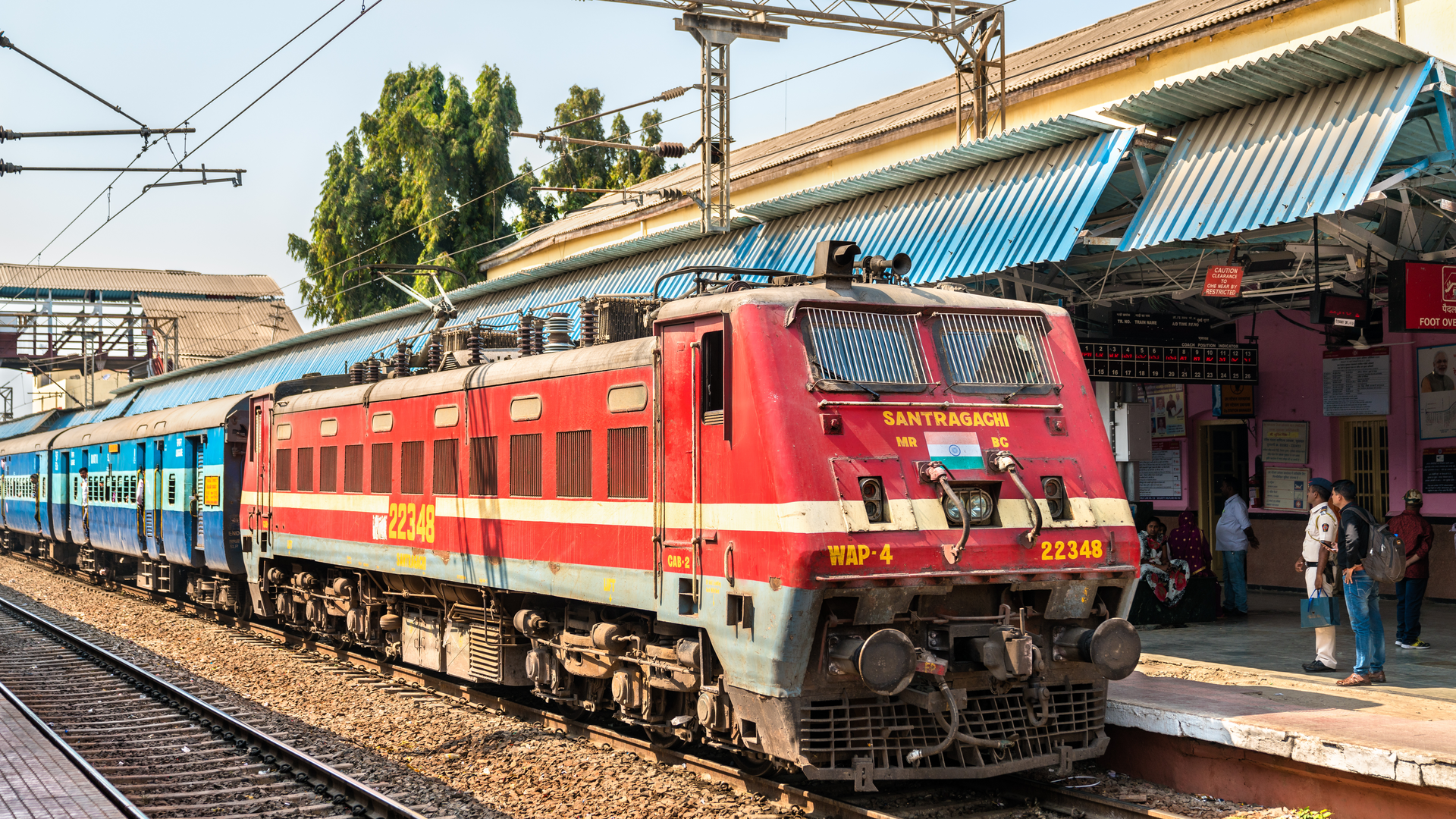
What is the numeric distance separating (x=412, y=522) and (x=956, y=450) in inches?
256

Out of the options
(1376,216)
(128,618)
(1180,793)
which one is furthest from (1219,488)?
(128,618)

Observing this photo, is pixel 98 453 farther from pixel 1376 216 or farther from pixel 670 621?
pixel 1376 216

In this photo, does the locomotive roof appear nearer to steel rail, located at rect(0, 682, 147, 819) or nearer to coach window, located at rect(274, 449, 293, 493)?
coach window, located at rect(274, 449, 293, 493)

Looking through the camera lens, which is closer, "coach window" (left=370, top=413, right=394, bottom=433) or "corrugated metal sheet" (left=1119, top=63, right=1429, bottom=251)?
"corrugated metal sheet" (left=1119, top=63, right=1429, bottom=251)

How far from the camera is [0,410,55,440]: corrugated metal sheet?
39.0 meters

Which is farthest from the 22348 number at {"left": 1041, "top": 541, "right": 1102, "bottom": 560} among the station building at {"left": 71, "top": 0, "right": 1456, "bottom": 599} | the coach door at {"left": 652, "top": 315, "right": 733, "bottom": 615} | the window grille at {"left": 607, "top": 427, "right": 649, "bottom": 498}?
the station building at {"left": 71, "top": 0, "right": 1456, "bottom": 599}

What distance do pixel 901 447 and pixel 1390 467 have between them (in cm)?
1034

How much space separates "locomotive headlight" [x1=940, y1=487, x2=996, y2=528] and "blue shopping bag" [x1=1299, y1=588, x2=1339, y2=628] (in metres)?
4.30

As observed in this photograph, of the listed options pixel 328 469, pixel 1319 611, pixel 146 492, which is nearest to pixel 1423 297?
pixel 1319 611

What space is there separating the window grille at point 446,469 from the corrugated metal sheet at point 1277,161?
6.49 m

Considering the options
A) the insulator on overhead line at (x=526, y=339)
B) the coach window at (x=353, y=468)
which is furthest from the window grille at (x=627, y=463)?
the coach window at (x=353, y=468)

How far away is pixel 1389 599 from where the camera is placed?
16234 millimetres

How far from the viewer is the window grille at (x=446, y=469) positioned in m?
11.9

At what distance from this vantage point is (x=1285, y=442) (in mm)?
16750
